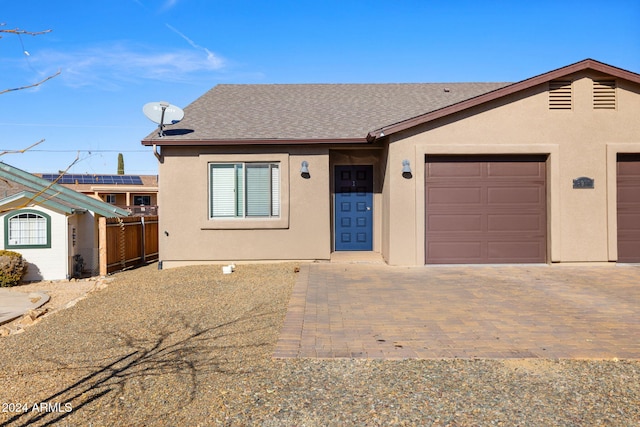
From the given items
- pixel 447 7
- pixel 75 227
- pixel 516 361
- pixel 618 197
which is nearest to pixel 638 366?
pixel 516 361

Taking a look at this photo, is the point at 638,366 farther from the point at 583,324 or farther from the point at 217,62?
the point at 217,62

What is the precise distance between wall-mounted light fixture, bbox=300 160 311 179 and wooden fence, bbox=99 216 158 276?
5.67m

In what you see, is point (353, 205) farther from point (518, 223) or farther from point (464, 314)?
point (464, 314)

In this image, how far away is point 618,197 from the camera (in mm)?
10484

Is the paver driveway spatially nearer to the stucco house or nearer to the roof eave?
the stucco house

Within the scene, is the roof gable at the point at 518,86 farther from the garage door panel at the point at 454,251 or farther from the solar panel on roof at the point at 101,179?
the solar panel on roof at the point at 101,179

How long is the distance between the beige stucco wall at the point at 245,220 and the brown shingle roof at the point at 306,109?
50cm

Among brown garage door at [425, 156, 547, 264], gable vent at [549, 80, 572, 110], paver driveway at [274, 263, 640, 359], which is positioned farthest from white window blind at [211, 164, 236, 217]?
gable vent at [549, 80, 572, 110]

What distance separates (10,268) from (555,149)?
13328 millimetres

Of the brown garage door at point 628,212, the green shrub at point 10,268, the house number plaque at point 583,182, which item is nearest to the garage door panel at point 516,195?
the house number plaque at point 583,182

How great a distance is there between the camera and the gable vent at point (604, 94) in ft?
33.8

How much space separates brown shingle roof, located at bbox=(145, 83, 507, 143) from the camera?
11.5 meters

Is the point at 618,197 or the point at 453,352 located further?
the point at 618,197

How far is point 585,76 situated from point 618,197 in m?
2.96
